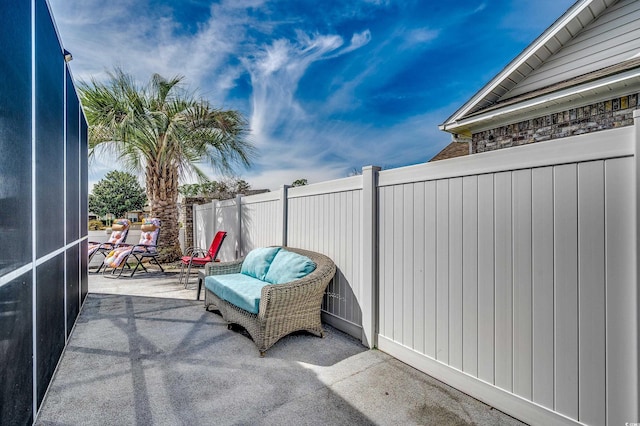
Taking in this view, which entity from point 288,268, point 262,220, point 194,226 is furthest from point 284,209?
point 194,226

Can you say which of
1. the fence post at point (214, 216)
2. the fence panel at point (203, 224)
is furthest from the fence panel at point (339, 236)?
the fence panel at point (203, 224)

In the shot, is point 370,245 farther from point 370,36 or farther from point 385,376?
point 370,36

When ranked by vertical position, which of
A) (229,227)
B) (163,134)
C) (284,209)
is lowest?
(229,227)

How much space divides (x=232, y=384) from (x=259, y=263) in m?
1.75

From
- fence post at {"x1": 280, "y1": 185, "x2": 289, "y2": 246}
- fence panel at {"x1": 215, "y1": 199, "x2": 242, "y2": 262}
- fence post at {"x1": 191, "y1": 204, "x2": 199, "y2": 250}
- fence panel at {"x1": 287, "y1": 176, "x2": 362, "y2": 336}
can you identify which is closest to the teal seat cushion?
fence panel at {"x1": 287, "y1": 176, "x2": 362, "y2": 336}

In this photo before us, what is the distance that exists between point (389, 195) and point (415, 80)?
7600 mm

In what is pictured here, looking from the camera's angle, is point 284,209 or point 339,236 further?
point 284,209

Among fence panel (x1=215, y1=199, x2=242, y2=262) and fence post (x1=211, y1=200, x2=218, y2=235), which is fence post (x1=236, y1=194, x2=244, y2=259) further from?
fence post (x1=211, y1=200, x2=218, y2=235)

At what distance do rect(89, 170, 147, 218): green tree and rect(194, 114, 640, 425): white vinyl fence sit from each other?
3632 centimetres

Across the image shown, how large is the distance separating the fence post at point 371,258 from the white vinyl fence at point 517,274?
0.04 ft

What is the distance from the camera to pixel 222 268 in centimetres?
435

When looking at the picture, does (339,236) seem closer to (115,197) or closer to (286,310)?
(286,310)

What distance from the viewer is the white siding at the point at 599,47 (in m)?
4.01

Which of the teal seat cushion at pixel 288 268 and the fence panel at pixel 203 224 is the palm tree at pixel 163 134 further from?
the teal seat cushion at pixel 288 268
